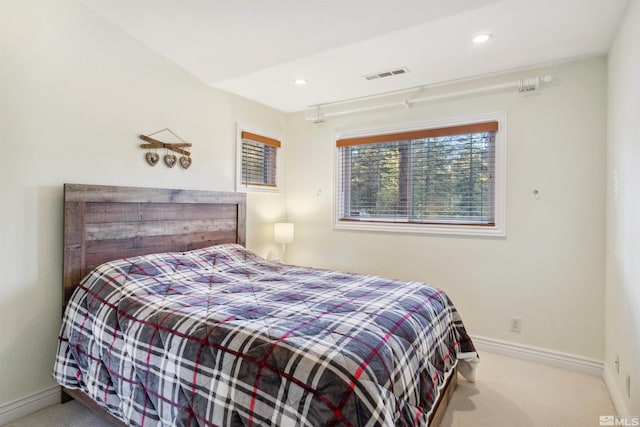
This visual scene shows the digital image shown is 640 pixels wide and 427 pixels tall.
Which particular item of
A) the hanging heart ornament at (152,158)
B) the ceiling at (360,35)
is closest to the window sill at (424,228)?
the ceiling at (360,35)

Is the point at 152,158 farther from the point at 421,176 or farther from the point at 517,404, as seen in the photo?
the point at 517,404

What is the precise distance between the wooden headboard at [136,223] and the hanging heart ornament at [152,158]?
0.23 m

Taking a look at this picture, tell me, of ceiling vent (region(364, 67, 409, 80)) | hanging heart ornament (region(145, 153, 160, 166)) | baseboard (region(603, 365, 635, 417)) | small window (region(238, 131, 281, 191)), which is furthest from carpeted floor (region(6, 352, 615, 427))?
ceiling vent (region(364, 67, 409, 80))

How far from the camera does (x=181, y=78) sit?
3.04 m

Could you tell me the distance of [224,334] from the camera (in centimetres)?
148

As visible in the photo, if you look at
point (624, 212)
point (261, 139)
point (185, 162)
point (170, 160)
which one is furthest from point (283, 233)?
point (624, 212)

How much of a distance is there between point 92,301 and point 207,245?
3.94 ft

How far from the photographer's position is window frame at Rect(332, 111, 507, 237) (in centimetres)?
292

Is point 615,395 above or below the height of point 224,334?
below

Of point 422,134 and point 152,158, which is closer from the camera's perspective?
point 152,158

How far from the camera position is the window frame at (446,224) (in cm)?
292

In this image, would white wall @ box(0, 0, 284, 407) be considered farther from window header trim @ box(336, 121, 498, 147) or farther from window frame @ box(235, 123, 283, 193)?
window header trim @ box(336, 121, 498, 147)

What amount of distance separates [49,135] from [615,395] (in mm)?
3986

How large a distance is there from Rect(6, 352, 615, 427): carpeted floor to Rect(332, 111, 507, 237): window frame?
1130 millimetres
